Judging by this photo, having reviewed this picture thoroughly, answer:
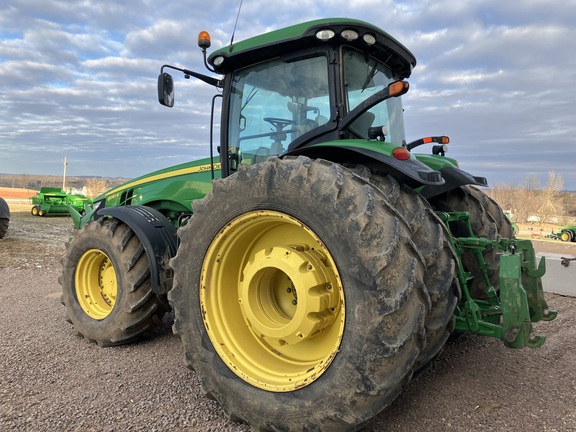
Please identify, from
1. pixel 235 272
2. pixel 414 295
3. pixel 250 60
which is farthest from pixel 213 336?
pixel 250 60

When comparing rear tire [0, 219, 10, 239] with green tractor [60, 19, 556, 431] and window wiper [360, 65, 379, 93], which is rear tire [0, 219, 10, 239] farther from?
window wiper [360, 65, 379, 93]

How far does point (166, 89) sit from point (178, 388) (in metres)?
2.29

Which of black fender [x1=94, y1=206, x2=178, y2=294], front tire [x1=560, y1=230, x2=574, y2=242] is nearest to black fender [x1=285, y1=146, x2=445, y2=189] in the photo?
black fender [x1=94, y1=206, x2=178, y2=294]

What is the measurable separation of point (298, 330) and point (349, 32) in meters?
1.89

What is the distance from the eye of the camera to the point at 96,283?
403 centimetres

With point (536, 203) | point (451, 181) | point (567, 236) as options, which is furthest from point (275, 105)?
point (536, 203)

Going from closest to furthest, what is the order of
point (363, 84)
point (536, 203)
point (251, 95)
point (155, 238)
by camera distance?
point (363, 84) < point (251, 95) < point (155, 238) < point (536, 203)

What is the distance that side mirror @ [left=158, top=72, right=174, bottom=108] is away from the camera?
3488 millimetres

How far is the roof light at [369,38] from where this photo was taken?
2.87 meters

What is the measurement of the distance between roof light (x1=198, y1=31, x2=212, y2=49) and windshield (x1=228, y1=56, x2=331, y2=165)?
12.3 inches

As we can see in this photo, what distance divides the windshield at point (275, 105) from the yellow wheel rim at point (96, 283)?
1633 millimetres

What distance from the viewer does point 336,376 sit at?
77.0 inches

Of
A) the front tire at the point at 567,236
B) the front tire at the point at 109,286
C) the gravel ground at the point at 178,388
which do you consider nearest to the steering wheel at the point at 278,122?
the front tire at the point at 109,286

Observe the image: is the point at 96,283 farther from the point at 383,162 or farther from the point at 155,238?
the point at 383,162
